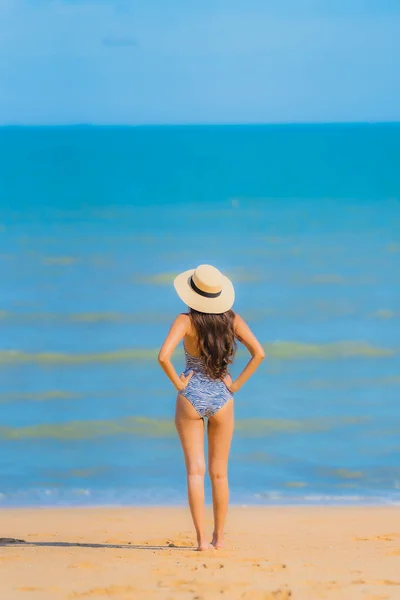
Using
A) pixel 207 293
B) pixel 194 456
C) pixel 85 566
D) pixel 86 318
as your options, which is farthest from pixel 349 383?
pixel 85 566

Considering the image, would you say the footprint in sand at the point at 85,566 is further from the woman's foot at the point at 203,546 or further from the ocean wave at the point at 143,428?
the ocean wave at the point at 143,428

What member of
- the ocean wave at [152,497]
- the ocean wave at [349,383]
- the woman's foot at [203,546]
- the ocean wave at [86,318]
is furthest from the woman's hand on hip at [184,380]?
the ocean wave at [86,318]

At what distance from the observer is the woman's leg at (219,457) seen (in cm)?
521

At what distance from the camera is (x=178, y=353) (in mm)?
11562

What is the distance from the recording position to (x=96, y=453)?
27.0ft

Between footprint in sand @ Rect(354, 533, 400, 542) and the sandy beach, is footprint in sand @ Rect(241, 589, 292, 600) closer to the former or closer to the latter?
the sandy beach

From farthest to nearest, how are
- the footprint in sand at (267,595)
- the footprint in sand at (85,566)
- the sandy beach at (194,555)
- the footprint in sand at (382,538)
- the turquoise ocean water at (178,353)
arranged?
the turquoise ocean water at (178,353)
the footprint in sand at (382,538)
the footprint in sand at (85,566)
the sandy beach at (194,555)
the footprint in sand at (267,595)

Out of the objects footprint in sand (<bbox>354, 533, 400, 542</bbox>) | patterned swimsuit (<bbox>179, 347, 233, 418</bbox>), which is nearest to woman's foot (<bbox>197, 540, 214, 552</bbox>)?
patterned swimsuit (<bbox>179, 347, 233, 418</bbox>)

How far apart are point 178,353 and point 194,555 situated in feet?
21.4

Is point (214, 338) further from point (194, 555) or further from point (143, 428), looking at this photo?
point (143, 428)

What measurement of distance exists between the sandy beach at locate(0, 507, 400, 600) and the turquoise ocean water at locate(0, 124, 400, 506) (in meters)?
0.59

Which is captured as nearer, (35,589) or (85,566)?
(35,589)

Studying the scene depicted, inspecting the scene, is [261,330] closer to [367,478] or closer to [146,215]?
[367,478]

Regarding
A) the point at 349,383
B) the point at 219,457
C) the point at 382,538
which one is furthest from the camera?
the point at 349,383
